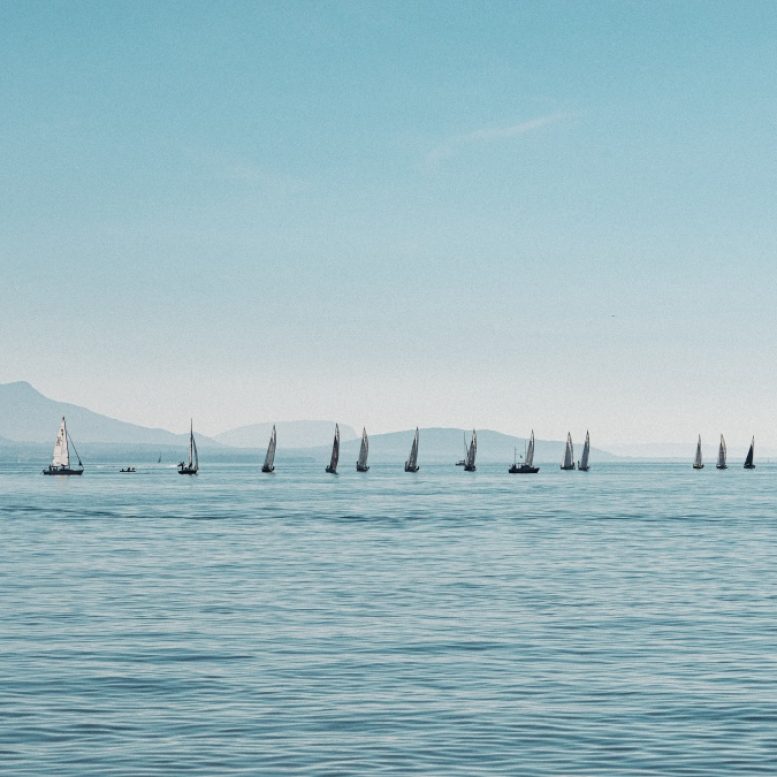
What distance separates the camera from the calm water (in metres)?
25.2

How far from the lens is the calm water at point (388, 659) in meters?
25.2

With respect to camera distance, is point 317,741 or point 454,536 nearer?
point 317,741

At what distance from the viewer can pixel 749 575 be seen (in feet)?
202

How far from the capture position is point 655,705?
96.6 ft

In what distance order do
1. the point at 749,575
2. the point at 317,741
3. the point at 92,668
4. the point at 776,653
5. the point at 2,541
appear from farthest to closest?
the point at 2,541 < the point at 749,575 < the point at 776,653 < the point at 92,668 < the point at 317,741

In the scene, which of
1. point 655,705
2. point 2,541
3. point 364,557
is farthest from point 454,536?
point 655,705

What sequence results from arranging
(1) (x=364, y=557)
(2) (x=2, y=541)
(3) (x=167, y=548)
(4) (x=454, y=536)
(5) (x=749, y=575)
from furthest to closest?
(4) (x=454, y=536)
(2) (x=2, y=541)
(3) (x=167, y=548)
(1) (x=364, y=557)
(5) (x=749, y=575)

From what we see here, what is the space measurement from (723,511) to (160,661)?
105 m

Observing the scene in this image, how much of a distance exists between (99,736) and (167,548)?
53834mm

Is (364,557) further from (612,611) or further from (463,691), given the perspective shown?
(463,691)

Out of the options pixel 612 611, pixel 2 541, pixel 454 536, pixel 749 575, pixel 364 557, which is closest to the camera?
pixel 612 611

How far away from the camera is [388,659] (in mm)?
35812

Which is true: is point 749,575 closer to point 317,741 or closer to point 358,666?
point 358,666

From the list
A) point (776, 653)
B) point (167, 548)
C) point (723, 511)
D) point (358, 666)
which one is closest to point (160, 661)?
point (358, 666)
